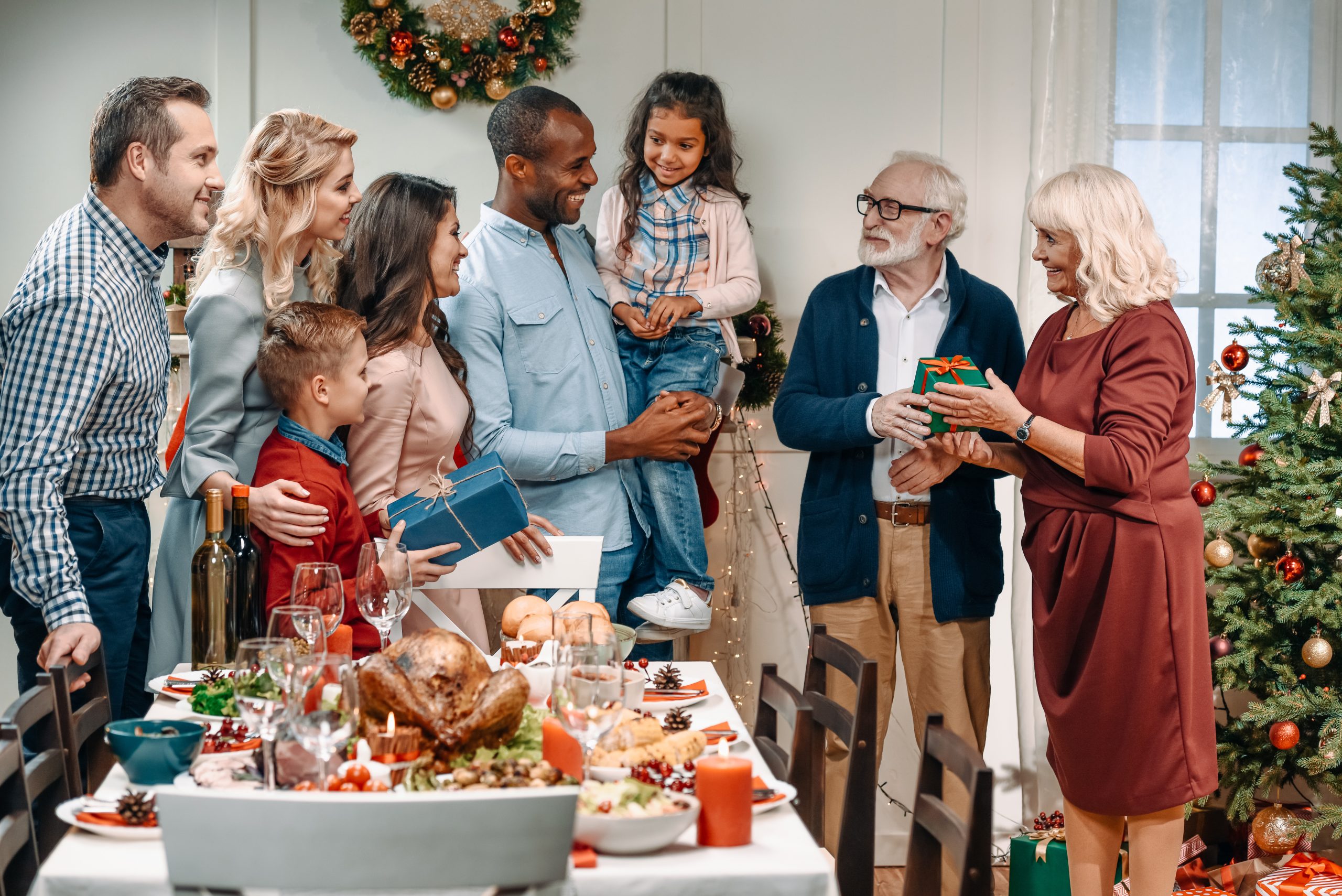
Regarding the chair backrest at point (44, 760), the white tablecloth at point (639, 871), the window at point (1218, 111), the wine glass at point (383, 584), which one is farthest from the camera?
the window at point (1218, 111)

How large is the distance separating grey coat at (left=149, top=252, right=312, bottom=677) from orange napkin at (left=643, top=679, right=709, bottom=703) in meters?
1.00

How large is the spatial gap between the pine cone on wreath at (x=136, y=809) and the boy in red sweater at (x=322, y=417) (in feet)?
3.24

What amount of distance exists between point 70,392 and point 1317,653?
9.18 ft

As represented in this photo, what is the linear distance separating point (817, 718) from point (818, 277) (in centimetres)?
212

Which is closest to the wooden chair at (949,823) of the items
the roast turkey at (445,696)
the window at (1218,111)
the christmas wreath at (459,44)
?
the roast turkey at (445,696)

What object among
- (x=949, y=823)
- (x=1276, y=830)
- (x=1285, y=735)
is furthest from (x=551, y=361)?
(x=1276, y=830)

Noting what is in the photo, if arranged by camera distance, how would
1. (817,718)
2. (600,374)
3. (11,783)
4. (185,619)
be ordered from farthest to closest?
(600,374), (185,619), (817,718), (11,783)

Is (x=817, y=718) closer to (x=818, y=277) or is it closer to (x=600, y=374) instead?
(x=600, y=374)

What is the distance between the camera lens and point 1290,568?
297 cm

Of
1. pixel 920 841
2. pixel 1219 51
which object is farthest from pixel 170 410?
pixel 1219 51

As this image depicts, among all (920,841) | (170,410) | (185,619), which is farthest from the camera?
(170,410)

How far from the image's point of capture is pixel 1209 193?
149 inches

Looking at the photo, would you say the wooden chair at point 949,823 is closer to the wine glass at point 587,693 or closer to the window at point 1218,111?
the wine glass at point 587,693

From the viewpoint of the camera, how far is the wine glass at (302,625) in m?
1.79
